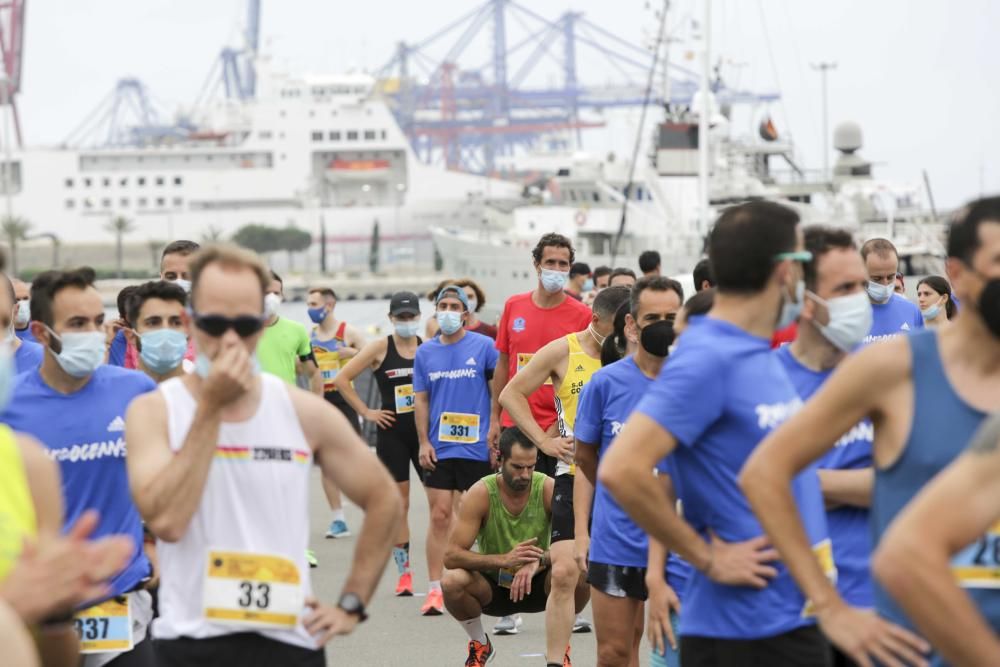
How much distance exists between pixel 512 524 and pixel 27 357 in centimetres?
234

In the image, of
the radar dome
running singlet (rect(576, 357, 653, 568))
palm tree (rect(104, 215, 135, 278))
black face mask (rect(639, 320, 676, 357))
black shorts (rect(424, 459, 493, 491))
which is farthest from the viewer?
palm tree (rect(104, 215, 135, 278))

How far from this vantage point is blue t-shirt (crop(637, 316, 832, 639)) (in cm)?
384

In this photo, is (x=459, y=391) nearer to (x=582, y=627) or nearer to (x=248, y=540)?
(x=582, y=627)

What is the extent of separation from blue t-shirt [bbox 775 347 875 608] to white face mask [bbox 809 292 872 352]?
0.35ft

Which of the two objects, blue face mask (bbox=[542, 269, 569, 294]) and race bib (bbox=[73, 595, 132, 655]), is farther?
blue face mask (bbox=[542, 269, 569, 294])

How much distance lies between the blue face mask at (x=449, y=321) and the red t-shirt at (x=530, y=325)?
0.51m

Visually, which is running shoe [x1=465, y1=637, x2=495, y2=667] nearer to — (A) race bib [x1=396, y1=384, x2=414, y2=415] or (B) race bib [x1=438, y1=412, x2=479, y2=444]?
(B) race bib [x1=438, y1=412, x2=479, y2=444]

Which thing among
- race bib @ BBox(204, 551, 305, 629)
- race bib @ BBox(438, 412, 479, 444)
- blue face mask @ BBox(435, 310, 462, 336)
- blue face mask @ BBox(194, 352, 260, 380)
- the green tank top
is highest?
blue face mask @ BBox(194, 352, 260, 380)

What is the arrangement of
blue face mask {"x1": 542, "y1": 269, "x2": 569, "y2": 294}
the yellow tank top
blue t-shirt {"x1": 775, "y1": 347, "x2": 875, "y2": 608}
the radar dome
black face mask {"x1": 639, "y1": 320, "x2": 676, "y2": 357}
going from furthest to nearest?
1. the radar dome
2. blue face mask {"x1": 542, "y1": 269, "x2": 569, "y2": 294}
3. black face mask {"x1": 639, "y1": 320, "x2": 676, "y2": 357}
4. blue t-shirt {"x1": 775, "y1": 347, "x2": 875, "y2": 608}
5. the yellow tank top

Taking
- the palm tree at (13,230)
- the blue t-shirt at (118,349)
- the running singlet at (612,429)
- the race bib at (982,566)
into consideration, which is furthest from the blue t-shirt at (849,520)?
the palm tree at (13,230)

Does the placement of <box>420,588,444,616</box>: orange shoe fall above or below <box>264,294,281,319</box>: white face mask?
below

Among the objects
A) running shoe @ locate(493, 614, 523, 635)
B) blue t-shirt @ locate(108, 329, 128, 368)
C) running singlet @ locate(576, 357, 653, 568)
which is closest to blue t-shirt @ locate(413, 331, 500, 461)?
running shoe @ locate(493, 614, 523, 635)

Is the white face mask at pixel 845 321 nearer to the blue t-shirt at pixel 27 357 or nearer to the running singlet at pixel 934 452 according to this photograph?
the running singlet at pixel 934 452

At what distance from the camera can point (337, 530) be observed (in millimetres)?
13289
